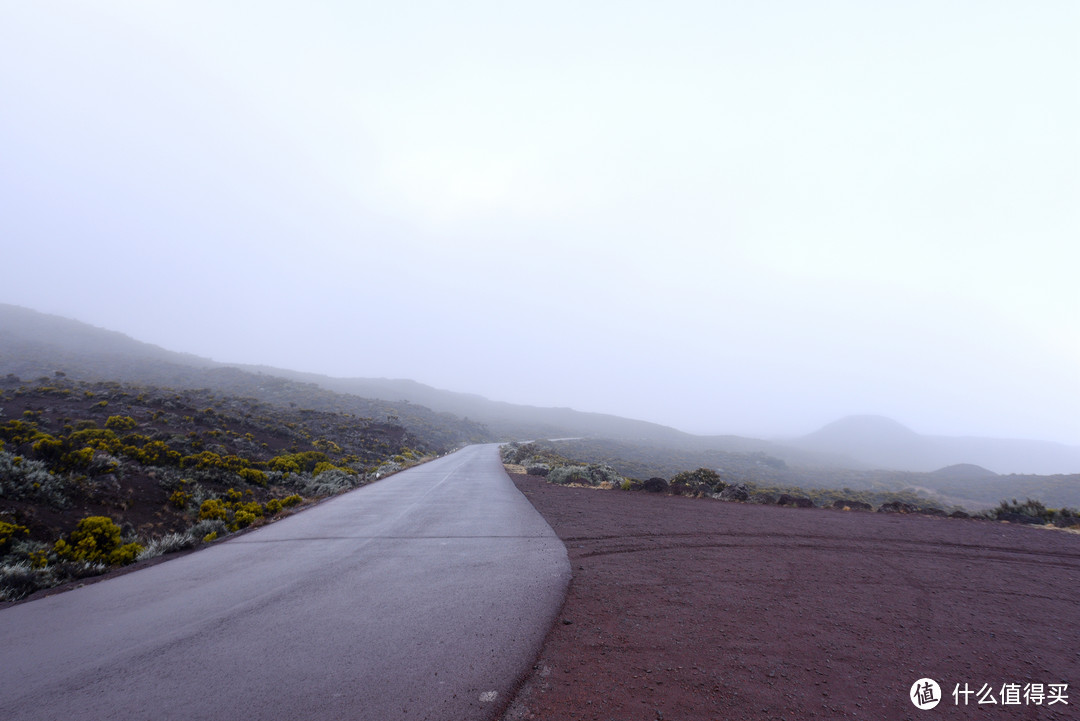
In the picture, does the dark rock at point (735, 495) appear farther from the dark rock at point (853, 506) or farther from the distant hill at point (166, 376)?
the distant hill at point (166, 376)

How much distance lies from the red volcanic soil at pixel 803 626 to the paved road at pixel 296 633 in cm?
65

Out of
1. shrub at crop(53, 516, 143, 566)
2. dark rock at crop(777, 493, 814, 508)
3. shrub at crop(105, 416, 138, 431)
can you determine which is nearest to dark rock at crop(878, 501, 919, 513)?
dark rock at crop(777, 493, 814, 508)

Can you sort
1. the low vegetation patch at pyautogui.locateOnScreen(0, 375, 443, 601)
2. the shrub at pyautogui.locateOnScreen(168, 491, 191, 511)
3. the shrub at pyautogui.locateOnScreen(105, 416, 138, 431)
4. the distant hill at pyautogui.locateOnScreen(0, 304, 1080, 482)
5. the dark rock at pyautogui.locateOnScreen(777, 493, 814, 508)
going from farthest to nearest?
the distant hill at pyautogui.locateOnScreen(0, 304, 1080, 482) → the shrub at pyautogui.locateOnScreen(105, 416, 138, 431) → the dark rock at pyautogui.locateOnScreen(777, 493, 814, 508) → the shrub at pyautogui.locateOnScreen(168, 491, 191, 511) → the low vegetation patch at pyautogui.locateOnScreen(0, 375, 443, 601)

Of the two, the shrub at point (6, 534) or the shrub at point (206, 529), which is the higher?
the shrub at point (6, 534)

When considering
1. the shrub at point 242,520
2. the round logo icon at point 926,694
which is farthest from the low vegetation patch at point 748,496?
the shrub at point 242,520

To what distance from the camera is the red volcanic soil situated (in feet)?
11.5

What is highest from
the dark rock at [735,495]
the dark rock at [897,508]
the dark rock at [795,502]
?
the dark rock at [897,508]

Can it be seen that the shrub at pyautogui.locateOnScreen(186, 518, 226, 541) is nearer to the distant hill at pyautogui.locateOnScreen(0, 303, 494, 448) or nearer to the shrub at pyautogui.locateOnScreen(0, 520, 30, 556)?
the shrub at pyautogui.locateOnScreen(0, 520, 30, 556)

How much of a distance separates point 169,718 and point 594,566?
211 inches

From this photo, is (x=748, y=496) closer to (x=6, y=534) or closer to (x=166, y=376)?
(x=6, y=534)

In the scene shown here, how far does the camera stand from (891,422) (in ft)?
589

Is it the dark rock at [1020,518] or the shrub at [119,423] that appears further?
the shrub at [119,423]

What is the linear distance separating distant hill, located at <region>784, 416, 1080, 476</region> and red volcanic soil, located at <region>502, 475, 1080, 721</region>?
439 ft

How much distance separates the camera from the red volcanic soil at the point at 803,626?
3494mm
